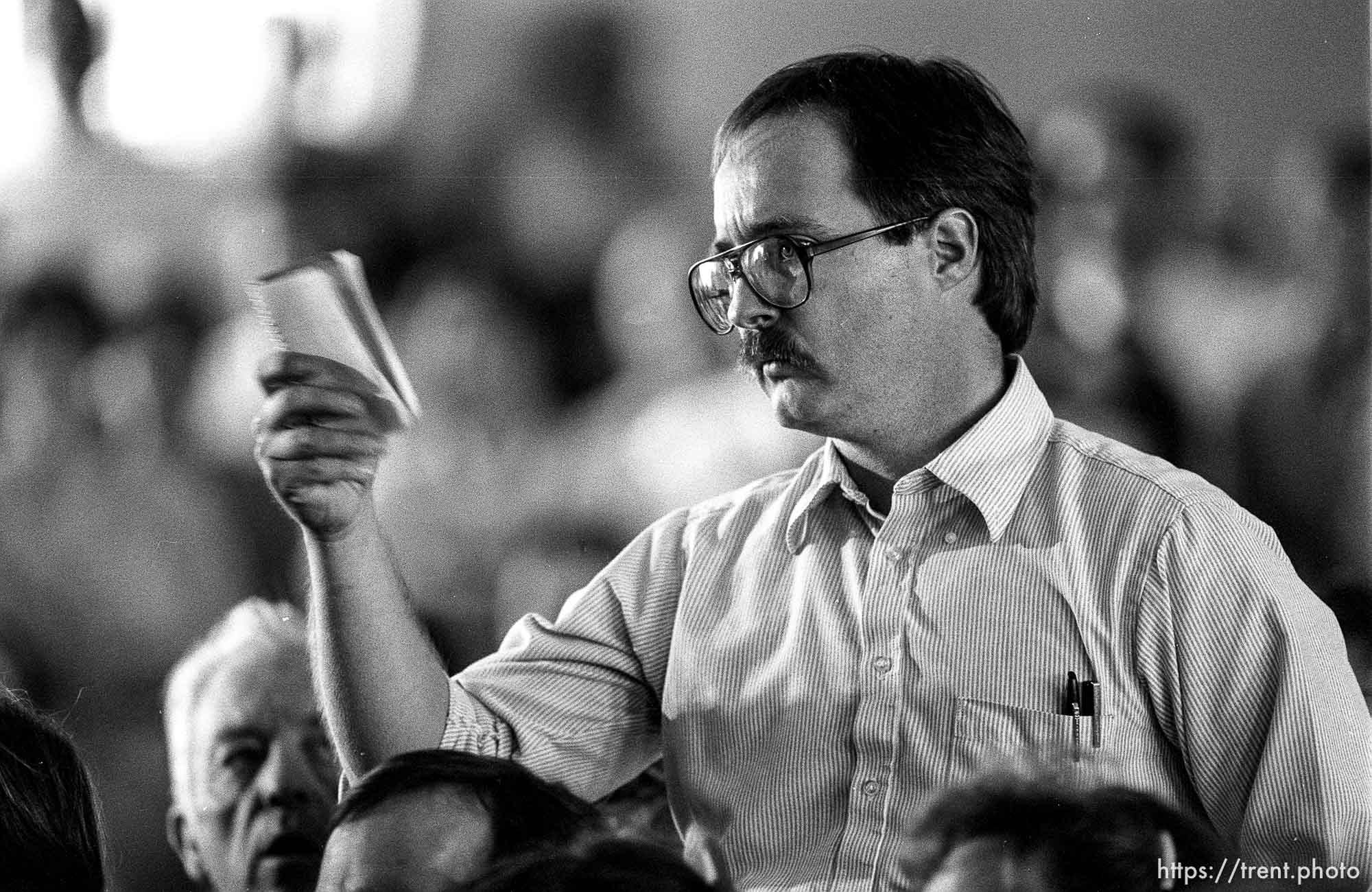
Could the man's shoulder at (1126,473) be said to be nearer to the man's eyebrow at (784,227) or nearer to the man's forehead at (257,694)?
the man's eyebrow at (784,227)

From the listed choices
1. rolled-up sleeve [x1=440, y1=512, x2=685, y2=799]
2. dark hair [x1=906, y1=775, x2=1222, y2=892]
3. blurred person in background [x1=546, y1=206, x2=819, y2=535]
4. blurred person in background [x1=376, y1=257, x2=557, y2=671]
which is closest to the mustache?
rolled-up sleeve [x1=440, y1=512, x2=685, y2=799]

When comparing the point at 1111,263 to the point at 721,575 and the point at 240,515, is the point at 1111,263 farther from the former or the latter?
the point at 240,515

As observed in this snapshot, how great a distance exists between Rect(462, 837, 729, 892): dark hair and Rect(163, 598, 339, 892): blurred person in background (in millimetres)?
1148

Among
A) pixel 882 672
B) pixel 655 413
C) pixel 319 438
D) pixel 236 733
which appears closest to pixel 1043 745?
pixel 882 672

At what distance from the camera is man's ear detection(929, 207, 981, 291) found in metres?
1.36

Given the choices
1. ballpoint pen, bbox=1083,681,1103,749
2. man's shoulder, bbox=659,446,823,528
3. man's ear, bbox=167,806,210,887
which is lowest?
man's ear, bbox=167,806,210,887

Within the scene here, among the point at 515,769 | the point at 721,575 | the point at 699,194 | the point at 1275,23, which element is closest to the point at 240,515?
the point at 699,194

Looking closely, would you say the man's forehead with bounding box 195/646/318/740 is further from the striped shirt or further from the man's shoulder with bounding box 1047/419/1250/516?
the man's shoulder with bounding box 1047/419/1250/516

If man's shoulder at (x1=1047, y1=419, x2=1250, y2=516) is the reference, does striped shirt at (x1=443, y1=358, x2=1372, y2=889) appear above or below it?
below

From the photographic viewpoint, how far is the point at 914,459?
1.36 meters

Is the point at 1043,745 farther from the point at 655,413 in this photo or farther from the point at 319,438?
the point at 655,413

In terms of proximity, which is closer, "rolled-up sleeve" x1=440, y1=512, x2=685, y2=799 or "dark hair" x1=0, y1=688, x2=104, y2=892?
"dark hair" x1=0, y1=688, x2=104, y2=892

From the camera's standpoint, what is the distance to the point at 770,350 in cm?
134

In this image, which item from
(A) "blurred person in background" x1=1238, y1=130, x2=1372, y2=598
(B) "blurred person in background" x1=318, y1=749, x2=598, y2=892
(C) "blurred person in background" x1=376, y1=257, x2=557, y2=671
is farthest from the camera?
(C) "blurred person in background" x1=376, y1=257, x2=557, y2=671
